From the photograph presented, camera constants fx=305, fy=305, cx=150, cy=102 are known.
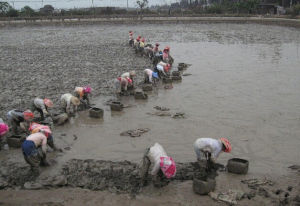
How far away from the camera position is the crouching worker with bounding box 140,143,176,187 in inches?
220

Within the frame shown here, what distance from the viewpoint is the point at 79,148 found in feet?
24.6

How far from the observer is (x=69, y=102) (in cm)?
927

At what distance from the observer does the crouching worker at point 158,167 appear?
5594 millimetres

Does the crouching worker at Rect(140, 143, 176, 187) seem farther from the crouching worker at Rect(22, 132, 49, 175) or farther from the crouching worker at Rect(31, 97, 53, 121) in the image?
the crouching worker at Rect(31, 97, 53, 121)

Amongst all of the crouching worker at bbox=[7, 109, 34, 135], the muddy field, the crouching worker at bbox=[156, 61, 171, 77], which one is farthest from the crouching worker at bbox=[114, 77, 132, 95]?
the crouching worker at bbox=[7, 109, 34, 135]

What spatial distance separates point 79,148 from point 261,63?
13.0m

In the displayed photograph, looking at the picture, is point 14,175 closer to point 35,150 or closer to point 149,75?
point 35,150

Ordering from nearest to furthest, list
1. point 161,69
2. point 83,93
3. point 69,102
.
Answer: point 69,102
point 83,93
point 161,69

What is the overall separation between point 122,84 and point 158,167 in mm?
6374

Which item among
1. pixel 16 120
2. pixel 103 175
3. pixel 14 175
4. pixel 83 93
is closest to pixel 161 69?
pixel 83 93

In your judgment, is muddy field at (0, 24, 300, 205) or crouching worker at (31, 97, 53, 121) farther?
crouching worker at (31, 97, 53, 121)

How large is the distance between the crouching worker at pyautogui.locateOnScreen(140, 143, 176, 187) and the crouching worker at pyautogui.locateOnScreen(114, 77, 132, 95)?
586 centimetres

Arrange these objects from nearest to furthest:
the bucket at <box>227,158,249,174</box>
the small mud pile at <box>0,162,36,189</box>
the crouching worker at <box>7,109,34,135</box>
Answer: the small mud pile at <box>0,162,36,189</box> → the bucket at <box>227,158,249,174</box> → the crouching worker at <box>7,109,34,135</box>

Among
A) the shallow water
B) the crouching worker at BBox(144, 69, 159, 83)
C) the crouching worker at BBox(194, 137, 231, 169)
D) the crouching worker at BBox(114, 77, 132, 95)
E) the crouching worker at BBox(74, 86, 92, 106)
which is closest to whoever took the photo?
the crouching worker at BBox(194, 137, 231, 169)
